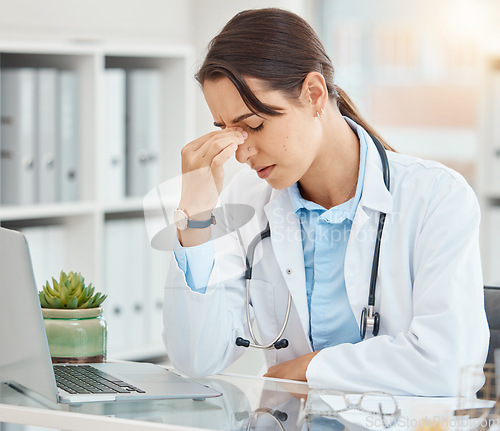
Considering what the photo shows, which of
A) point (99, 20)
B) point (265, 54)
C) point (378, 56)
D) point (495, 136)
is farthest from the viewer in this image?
point (378, 56)

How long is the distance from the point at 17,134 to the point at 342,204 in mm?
1169

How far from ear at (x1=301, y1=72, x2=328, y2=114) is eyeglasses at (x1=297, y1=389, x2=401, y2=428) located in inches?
24.3

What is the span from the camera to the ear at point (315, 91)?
61.9 inches

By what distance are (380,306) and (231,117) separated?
0.47 metres

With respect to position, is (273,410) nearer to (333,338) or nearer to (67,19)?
(333,338)

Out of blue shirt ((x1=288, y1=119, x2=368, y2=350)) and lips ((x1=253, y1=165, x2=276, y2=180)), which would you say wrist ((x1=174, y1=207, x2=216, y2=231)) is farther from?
blue shirt ((x1=288, y1=119, x2=368, y2=350))

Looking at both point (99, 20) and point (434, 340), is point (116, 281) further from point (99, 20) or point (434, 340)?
point (434, 340)

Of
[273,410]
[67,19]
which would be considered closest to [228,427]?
[273,410]

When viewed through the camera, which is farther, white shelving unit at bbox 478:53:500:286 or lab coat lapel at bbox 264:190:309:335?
white shelving unit at bbox 478:53:500:286

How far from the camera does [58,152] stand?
8.30 ft

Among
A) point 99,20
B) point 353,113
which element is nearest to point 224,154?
point 353,113

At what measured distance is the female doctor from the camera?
1.43 meters

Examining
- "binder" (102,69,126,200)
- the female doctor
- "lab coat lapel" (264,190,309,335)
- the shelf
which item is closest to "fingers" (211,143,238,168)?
the female doctor

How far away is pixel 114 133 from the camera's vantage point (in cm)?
270
